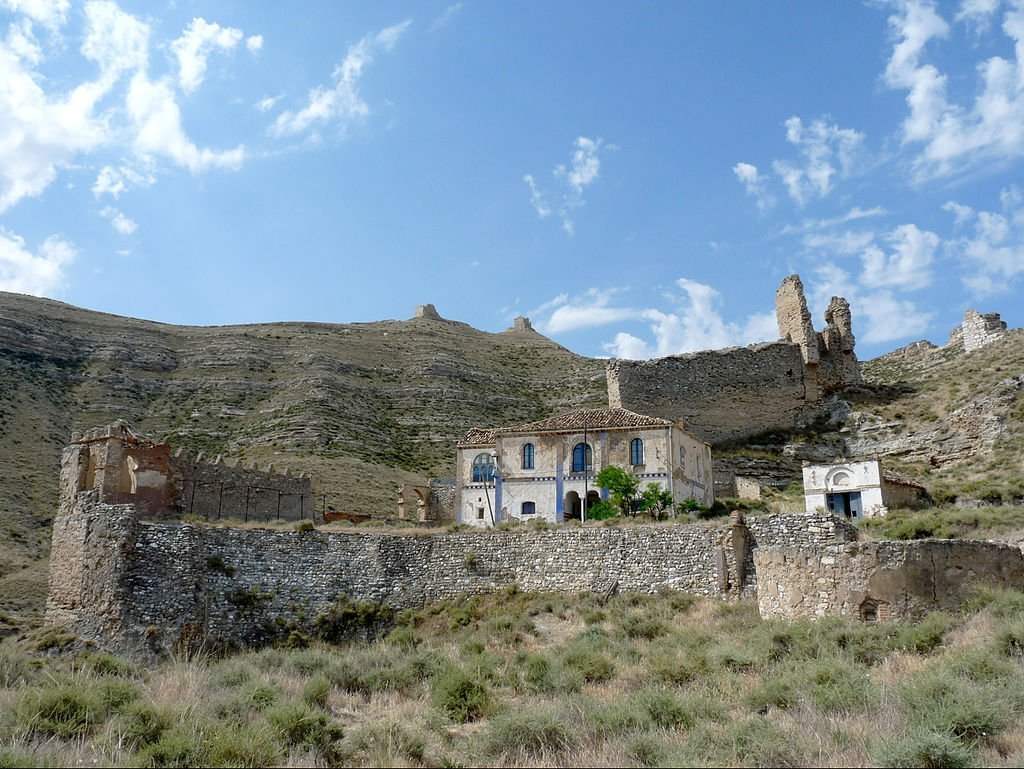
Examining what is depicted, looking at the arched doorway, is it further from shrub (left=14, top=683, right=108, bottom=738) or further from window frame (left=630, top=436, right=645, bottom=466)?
shrub (left=14, top=683, right=108, bottom=738)

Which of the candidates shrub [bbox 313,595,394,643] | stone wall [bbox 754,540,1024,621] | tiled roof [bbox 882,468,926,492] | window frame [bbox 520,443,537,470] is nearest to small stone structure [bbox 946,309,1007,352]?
tiled roof [bbox 882,468,926,492]

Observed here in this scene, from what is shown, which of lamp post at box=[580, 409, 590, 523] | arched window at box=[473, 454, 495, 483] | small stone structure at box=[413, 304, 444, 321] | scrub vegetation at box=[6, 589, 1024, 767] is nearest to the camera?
scrub vegetation at box=[6, 589, 1024, 767]

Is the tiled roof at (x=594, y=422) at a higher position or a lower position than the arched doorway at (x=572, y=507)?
higher

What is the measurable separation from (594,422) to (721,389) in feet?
38.0

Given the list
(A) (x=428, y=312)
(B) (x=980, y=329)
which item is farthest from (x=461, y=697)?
(A) (x=428, y=312)

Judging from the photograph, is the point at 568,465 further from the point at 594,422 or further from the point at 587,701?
the point at 587,701

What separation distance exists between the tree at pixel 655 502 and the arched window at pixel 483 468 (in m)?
6.48

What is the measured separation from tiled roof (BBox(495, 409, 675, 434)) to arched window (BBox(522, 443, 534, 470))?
0.52 meters

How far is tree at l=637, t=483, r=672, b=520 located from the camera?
25.9 metres

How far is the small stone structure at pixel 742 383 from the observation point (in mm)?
39062

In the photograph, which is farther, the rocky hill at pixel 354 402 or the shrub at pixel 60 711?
the rocky hill at pixel 354 402

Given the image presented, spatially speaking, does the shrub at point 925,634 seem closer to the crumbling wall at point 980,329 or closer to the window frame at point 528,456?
the window frame at point 528,456

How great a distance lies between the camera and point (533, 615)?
764 inches

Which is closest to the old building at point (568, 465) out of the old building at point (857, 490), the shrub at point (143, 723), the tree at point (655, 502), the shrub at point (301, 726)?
the tree at point (655, 502)
